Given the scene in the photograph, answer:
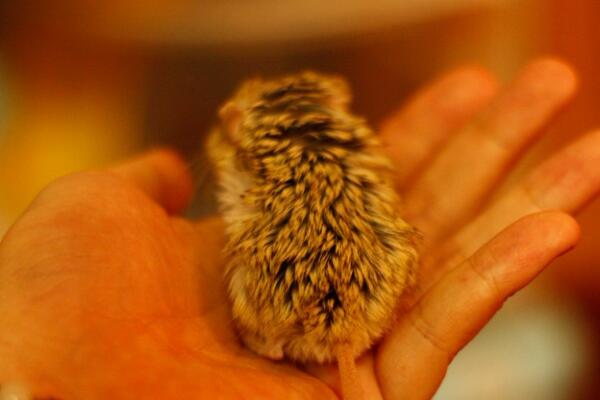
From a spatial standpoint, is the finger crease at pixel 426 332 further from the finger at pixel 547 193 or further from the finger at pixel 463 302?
the finger at pixel 547 193

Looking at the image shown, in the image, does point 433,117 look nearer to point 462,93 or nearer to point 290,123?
point 462,93

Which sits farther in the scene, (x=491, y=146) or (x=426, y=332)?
(x=491, y=146)

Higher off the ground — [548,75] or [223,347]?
[548,75]

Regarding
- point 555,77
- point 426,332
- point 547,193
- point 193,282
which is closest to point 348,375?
point 426,332

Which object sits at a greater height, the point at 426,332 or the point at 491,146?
the point at 491,146

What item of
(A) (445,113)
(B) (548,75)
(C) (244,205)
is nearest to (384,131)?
(A) (445,113)

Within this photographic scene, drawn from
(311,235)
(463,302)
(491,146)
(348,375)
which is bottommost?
(348,375)

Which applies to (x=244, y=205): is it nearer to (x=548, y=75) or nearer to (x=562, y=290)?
(x=548, y=75)
